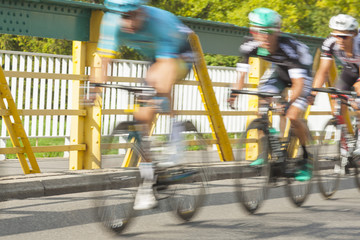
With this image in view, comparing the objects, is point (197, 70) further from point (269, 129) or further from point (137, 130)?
point (137, 130)

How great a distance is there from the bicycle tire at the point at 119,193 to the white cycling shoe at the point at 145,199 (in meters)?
0.04

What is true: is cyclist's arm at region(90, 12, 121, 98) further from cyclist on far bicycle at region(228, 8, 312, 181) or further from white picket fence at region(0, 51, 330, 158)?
white picket fence at region(0, 51, 330, 158)

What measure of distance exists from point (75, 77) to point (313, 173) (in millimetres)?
3157

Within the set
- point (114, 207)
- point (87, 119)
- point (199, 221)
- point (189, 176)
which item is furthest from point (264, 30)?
point (87, 119)

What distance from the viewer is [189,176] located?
5.82 meters

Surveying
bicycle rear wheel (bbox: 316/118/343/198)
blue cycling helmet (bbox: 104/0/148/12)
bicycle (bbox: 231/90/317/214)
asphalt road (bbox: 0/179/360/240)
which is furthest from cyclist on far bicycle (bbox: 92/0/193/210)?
bicycle rear wheel (bbox: 316/118/343/198)

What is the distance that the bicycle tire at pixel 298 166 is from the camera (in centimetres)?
668

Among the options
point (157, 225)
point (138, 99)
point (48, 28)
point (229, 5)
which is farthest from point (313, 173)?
point (229, 5)

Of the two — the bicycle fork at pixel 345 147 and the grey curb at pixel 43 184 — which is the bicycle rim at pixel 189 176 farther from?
the bicycle fork at pixel 345 147

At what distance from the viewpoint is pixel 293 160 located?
666cm

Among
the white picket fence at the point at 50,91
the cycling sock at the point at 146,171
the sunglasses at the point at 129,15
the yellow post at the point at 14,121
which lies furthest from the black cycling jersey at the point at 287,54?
the white picket fence at the point at 50,91

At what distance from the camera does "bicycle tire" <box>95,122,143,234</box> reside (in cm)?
528

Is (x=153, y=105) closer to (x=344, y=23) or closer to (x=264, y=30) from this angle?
(x=264, y=30)

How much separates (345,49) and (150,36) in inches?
129
